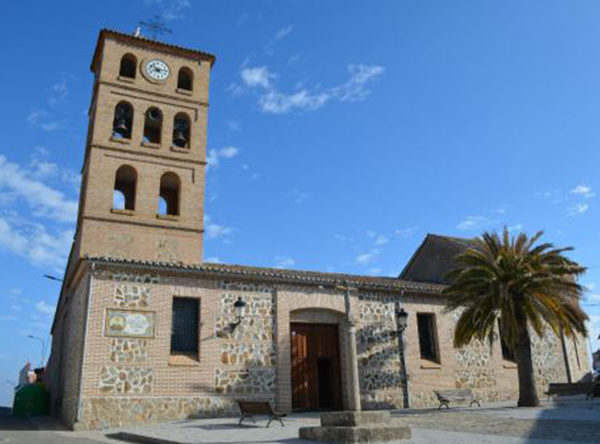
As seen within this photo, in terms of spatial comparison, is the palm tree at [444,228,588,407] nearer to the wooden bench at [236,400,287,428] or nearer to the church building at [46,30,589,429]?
the church building at [46,30,589,429]

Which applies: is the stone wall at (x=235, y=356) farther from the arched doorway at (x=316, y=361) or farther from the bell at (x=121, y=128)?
the bell at (x=121, y=128)

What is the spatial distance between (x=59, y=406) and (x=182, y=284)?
660cm

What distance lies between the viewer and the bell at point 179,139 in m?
21.9

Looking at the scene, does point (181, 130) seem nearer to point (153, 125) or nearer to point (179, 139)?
point (179, 139)

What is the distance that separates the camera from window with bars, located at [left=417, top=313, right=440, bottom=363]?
1934cm

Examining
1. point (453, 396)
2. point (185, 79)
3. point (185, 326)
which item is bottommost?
point (453, 396)

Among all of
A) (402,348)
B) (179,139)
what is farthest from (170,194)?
(402,348)

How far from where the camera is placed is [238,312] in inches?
619

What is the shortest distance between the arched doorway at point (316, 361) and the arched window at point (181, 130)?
30.6 ft

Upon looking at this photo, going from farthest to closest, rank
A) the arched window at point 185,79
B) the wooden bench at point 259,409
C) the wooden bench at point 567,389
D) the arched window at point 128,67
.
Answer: the arched window at point 185,79, the arched window at point 128,67, the wooden bench at point 567,389, the wooden bench at point 259,409

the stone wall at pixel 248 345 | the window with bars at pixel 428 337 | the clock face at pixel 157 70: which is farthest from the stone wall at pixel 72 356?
the window with bars at pixel 428 337

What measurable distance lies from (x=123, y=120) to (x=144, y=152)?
5.47 ft

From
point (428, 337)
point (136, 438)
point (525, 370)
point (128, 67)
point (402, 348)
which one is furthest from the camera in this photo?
point (128, 67)

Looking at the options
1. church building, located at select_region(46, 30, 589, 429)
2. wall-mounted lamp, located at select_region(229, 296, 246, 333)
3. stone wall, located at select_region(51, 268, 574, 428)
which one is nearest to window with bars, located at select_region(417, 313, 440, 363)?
church building, located at select_region(46, 30, 589, 429)
